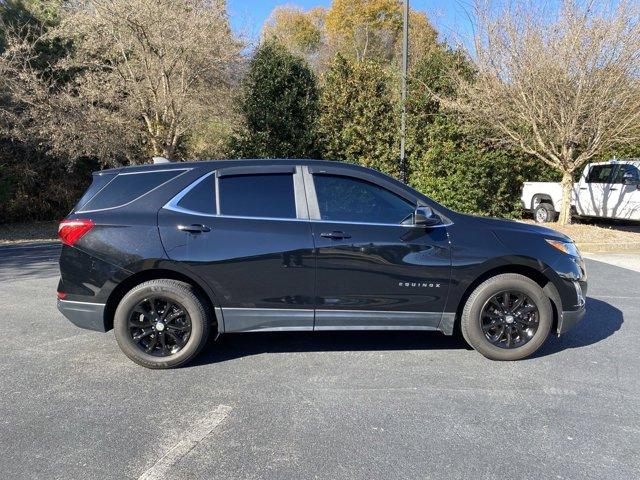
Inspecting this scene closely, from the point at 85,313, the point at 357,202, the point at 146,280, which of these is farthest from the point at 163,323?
the point at 357,202

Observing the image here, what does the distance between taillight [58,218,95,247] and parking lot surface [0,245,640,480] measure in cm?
110

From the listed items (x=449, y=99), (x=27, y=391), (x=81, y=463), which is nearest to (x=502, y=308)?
(x=81, y=463)

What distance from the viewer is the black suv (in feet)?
13.7

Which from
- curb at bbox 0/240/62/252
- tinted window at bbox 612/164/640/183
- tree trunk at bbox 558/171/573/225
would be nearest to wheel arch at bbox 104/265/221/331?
curb at bbox 0/240/62/252

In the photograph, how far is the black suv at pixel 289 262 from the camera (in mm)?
4188

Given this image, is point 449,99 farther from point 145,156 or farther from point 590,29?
point 145,156

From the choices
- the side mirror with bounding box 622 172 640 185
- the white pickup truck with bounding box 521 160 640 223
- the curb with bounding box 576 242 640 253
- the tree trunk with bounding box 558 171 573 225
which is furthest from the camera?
the white pickup truck with bounding box 521 160 640 223

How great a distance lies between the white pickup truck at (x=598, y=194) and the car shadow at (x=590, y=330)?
8.55 m

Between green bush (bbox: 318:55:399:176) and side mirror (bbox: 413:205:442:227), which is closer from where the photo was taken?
side mirror (bbox: 413:205:442:227)

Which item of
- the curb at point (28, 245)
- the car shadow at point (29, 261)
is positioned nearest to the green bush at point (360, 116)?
the curb at point (28, 245)

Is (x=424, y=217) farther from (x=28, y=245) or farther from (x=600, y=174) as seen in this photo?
(x=600, y=174)

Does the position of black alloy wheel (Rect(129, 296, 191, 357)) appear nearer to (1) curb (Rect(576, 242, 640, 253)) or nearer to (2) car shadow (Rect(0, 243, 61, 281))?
(2) car shadow (Rect(0, 243, 61, 281))

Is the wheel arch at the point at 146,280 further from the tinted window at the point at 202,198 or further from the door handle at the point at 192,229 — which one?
the tinted window at the point at 202,198

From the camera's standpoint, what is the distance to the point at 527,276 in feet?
14.9
